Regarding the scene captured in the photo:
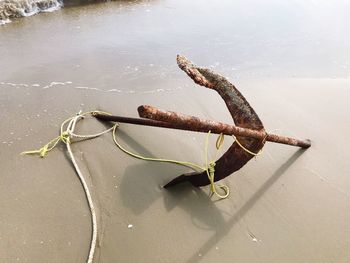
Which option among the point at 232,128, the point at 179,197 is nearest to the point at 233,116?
the point at 232,128

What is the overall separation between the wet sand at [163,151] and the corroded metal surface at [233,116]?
1.23 ft

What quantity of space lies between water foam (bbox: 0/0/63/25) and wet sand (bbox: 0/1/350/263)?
0.29 m

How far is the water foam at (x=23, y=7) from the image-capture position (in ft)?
21.8

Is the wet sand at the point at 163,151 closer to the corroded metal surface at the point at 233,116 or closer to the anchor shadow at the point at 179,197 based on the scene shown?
the anchor shadow at the point at 179,197

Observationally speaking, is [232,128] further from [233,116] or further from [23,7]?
[23,7]

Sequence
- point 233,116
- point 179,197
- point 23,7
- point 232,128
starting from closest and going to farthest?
point 232,128, point 233,116, point 179,197, point 23,7

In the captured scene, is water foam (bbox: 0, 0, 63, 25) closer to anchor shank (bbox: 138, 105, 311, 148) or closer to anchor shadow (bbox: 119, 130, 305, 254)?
anchor shadow (bbox: 119, 130, 305, 254)

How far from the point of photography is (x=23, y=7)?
696 centimetres

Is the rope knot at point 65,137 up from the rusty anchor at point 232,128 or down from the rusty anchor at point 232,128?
down

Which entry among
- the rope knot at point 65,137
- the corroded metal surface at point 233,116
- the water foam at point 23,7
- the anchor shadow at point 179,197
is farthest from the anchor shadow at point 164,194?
the water foam at point 23,7

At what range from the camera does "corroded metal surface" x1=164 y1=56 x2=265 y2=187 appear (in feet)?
8.36

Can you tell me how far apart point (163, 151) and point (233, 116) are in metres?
0.93

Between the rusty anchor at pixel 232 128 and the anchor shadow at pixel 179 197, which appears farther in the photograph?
the anchor shadow at pixel 179 197

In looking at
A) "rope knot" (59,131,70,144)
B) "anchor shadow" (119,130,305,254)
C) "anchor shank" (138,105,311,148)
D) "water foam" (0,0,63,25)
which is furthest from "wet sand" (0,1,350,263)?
"anchor shank" (138,105,311,148)
